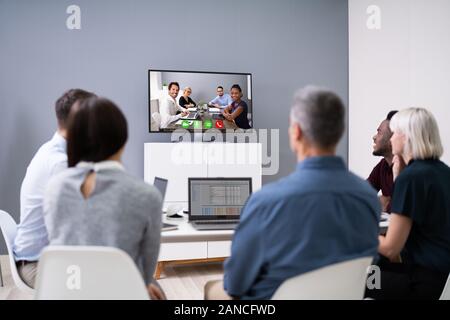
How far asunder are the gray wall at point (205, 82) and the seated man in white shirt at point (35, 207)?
257 cm

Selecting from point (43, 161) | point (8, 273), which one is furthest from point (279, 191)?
point (8, 273)

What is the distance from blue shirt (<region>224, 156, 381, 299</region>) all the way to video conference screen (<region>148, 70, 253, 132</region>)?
335 centimetres

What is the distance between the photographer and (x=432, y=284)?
2.04 metres

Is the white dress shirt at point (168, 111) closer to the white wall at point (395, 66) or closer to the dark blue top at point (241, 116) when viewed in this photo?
the dark blue top at point (241, 116)

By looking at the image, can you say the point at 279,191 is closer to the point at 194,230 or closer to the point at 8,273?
the point at 194,230

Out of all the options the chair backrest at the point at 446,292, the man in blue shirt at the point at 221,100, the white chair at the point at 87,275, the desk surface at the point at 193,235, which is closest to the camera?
the white chair at the point at 87,275

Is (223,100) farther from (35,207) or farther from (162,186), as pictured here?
(35,207)

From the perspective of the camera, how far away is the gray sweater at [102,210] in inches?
60.6

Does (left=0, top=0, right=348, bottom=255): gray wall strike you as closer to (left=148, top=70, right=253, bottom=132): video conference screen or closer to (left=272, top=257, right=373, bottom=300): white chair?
(left=148, top=70, right=253, bottom=132): video conference screen

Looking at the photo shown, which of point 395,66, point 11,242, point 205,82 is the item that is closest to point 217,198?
point 11,242

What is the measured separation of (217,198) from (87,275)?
4.23ft

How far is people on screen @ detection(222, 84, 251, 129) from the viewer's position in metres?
4.94

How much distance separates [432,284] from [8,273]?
361 centimetres

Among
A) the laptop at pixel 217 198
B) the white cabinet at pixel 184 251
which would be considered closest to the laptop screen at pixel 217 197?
the laptop at pixel 217 198
